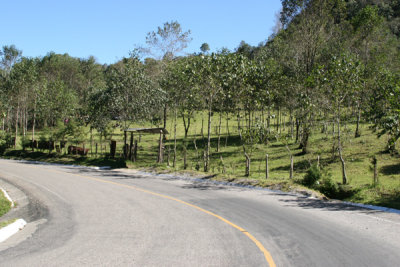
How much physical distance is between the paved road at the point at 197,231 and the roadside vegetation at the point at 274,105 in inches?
151

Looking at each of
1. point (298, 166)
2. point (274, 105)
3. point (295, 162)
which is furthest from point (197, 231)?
point (274, 105)

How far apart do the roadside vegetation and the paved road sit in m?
3.83

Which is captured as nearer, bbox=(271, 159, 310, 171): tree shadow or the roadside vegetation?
the roadside vegetation

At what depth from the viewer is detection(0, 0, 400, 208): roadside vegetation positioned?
2044 cm

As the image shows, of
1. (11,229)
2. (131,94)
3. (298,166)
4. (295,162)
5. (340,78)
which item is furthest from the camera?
(131,94)

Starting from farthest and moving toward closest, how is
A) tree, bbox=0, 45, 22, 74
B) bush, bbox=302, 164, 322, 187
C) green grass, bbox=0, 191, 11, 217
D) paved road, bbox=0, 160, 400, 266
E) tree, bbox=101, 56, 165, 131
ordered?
tree, bbox=0, 45, 22, 74
tree, bbox=101, 56, 165, 131
bush, bbox=302, 164, 322, 187
green grass, bbox=0, 191, 11, 217
paved road, bbox=0, 160, 400, 266

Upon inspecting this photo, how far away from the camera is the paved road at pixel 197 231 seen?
7348 mm

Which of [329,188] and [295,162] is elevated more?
[295,162]

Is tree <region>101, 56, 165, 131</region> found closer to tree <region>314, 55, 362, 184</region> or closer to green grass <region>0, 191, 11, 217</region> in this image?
tree <region>314, 55, 362, 184</region>

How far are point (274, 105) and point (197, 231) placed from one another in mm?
32887

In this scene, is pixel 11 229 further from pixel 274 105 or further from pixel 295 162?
pixel 274 105

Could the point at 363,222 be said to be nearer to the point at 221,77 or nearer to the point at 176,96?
the point at 221,77

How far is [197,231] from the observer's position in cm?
→ 961

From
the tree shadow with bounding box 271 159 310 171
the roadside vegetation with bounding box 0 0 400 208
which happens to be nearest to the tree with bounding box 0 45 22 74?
the roadside vegetation with bounding box 0 0 400 208
